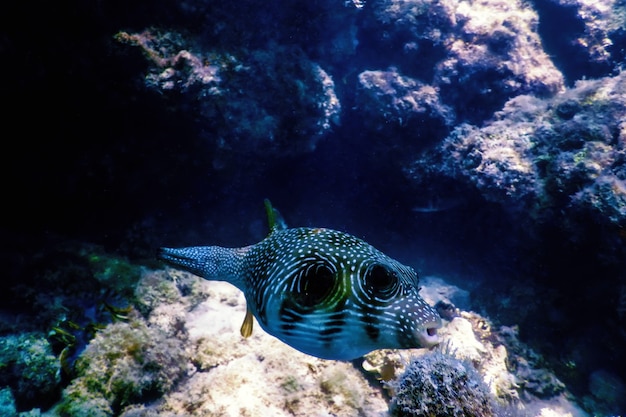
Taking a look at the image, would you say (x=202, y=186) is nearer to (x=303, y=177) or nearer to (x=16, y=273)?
(x=303, y=177)

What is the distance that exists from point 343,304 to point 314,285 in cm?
23

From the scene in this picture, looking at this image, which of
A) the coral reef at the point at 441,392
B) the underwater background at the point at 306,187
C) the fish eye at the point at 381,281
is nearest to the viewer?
the fish eye at the point at 381,281

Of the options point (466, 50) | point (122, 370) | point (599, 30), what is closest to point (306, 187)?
point (466, 50)

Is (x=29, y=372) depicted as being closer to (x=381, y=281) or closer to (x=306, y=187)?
(x=381, y=281)

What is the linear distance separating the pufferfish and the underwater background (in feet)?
3.48

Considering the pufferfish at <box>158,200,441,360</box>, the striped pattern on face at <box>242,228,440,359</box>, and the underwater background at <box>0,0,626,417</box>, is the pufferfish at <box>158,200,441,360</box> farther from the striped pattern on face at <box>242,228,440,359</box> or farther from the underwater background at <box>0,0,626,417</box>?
the underwater background at <box>0,0,626,417</box>

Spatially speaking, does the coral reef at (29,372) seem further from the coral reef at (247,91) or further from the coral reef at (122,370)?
the coral reef at (247,91)

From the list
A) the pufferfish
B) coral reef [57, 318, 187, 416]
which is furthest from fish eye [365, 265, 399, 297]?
coral reef [57, 318, 187, 416]

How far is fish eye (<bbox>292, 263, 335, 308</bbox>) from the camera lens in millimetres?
2023

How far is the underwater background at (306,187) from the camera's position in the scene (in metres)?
4.35

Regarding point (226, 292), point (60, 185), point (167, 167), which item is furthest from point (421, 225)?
point (60, 185)

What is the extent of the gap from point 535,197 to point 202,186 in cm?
736

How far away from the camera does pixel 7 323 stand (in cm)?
496

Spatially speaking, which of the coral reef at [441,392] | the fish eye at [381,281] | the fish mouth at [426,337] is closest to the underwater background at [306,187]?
the coral reef at [441,392]
